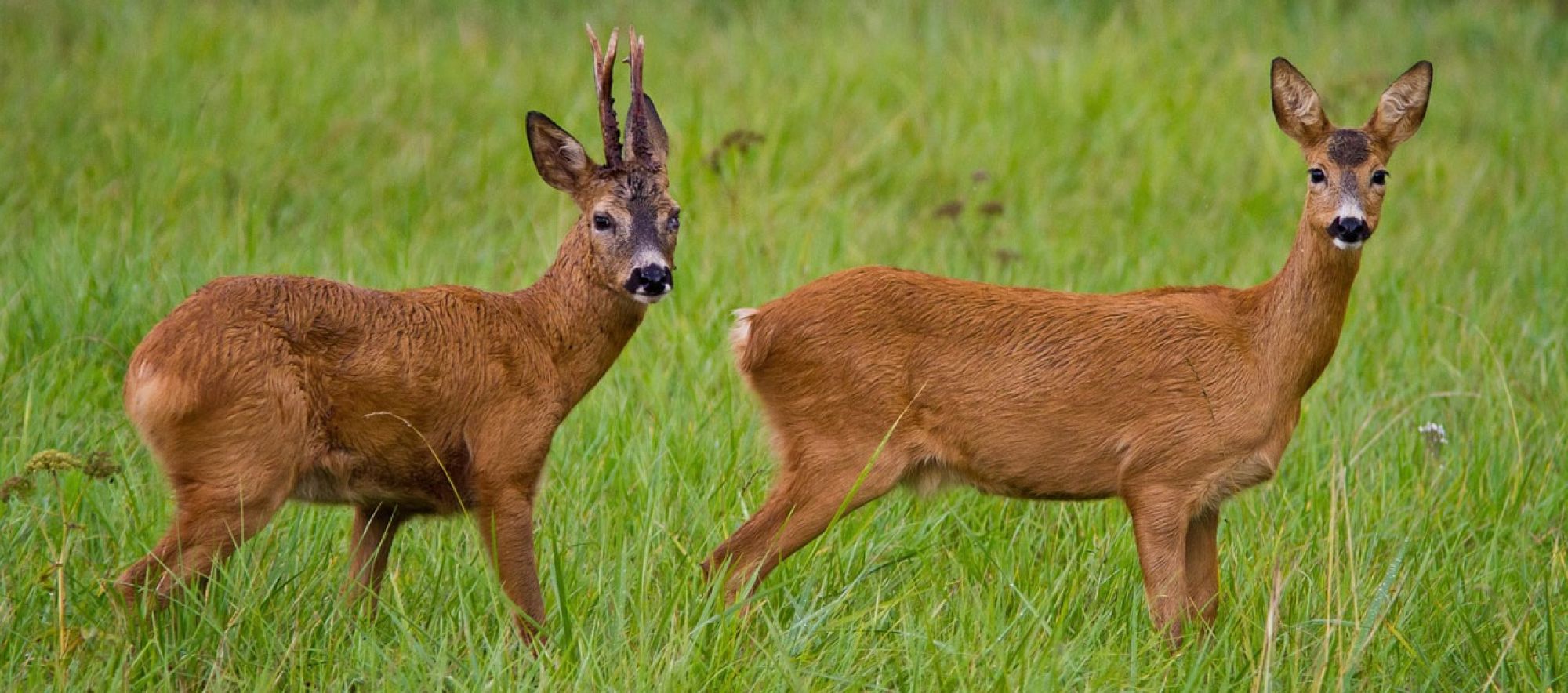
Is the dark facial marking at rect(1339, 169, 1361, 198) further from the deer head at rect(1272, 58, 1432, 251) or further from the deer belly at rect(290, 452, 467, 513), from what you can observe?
the deer belly at rect(290, 452, 467, 513)

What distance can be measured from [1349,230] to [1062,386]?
83 centimetres

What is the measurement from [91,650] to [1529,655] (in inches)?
128

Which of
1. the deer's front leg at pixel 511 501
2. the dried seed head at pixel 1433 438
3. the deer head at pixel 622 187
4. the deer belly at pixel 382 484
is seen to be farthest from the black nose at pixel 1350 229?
the deer belly at pixel 382 484

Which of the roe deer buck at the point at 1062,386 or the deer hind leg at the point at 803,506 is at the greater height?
the roe deer buck at the point at 1062,386

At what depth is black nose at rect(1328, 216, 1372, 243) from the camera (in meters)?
4.70

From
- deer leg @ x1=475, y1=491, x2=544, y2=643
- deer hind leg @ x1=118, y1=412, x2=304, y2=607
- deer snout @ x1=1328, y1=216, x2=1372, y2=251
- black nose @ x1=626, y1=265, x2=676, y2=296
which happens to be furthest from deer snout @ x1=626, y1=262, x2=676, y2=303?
deer snout @ x1=1328, y1=216, x2=1372, y2=251

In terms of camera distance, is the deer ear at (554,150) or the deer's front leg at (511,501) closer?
the deer's front leg at (511,501)

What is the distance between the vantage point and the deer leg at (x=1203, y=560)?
4875mm

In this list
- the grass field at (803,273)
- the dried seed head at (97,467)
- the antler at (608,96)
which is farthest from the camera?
the antler at (608,96)

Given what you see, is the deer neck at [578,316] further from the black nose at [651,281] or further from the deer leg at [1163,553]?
the deer leg at [1163,553]

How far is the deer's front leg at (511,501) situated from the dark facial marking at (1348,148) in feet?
7.16

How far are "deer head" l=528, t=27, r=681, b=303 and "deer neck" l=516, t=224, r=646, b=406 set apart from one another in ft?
0.12

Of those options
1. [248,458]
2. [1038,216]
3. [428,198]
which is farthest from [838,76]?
[248,458]

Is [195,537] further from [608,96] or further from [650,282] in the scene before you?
[608,96]
